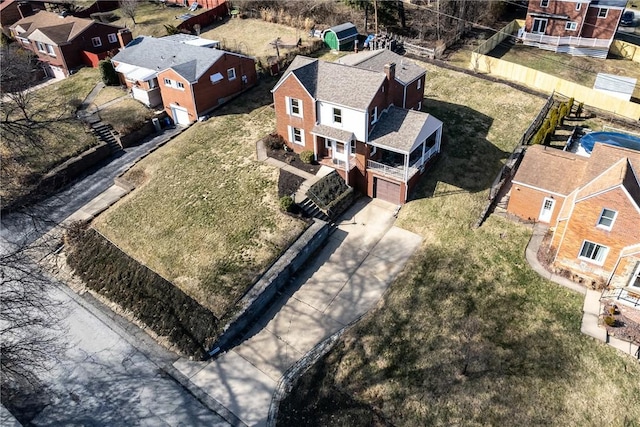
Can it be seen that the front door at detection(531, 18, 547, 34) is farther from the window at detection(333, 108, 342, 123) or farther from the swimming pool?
the window at detection(333, 108, 342, 123)

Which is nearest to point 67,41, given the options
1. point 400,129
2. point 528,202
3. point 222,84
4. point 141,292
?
point 222,84

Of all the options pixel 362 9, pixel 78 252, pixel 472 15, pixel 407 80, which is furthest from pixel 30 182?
pixel 472 15

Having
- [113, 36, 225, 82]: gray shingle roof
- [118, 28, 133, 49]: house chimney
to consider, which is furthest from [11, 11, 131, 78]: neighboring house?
[113, 36, 225, 82]: gray shingle roof

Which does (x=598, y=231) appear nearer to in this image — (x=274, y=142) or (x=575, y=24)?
(x=274, y=142)

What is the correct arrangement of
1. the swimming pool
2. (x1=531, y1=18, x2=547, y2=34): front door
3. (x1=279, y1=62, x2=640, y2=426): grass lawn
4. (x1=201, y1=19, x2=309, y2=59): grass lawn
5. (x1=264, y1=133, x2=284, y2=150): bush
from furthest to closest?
(x1=201, y1=19, x2=309, y2=59): grass lawn < (x1=531, y1=18, x2=547, y2=34): front door < (x1=264, y1=133, x2=284, y2=150): bush < the swimming pool < (x1=279, y1=62, x2=640, y2=426): grass lawn

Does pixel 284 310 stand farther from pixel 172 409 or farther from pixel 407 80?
pixel 407 80

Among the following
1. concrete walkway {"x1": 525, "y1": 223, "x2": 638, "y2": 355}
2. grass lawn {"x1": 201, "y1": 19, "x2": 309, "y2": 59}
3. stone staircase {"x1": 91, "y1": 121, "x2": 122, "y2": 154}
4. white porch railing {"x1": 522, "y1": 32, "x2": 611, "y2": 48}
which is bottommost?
concrete walkway {"x1": 525, "y1": 223, "x2": 638, "y2": 355}

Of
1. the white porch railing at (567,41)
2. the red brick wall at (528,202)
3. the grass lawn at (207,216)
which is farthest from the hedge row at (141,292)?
the white porch railing at (567,41)
